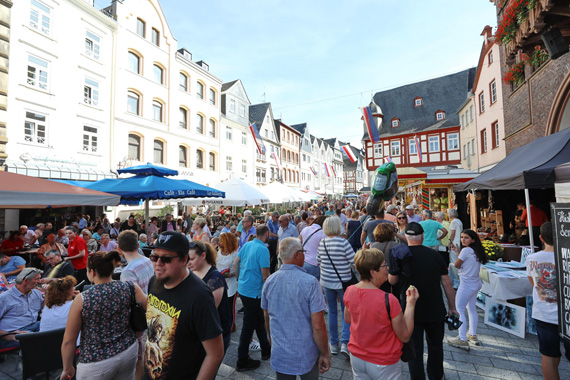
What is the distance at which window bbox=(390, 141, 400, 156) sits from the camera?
33.9 metres

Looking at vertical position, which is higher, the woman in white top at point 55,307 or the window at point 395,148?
the window at point 395,148

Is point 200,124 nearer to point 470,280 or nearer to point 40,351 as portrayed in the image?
point 40,351

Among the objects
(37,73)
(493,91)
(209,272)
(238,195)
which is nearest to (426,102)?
(493,91)

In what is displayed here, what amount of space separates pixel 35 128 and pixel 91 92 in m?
3.84

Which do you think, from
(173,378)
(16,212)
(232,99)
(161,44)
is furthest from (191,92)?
(173,378)

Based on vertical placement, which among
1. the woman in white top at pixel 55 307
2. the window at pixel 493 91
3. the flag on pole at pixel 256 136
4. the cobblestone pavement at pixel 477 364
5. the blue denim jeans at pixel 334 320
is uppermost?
the window at pixel 493 91

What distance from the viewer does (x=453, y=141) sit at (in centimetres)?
3008

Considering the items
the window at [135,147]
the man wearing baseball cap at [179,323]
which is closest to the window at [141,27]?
the window at [135,147]

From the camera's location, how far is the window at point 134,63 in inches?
741

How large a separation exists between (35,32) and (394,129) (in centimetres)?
3284

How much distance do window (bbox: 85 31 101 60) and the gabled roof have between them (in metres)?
27.6

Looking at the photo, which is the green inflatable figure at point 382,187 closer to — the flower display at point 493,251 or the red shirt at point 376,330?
the flower display at point 493,251

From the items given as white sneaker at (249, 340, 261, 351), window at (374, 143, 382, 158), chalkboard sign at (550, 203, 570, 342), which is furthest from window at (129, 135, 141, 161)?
window at (374, 143, 382, 158)

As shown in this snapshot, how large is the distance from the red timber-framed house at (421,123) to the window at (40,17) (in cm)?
2791
